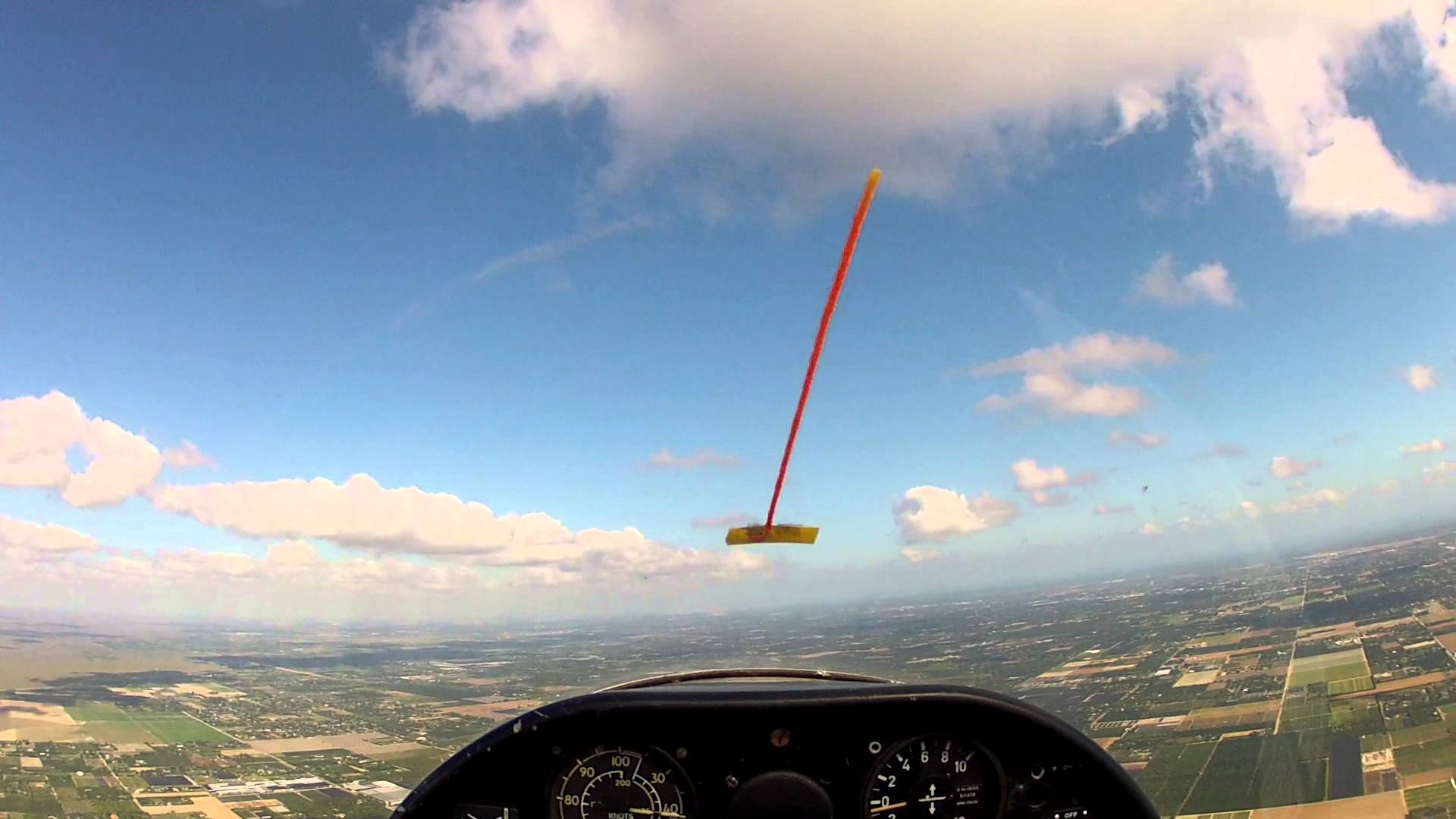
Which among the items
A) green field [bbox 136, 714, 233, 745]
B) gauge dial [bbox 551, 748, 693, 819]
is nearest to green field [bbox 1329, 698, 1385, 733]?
gauge dial [bbox 551, 748, 693, 819]

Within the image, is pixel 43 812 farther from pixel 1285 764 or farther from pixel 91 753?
pixel 1285 764

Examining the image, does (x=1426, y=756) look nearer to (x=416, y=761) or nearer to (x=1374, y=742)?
(x=1374, y=742)

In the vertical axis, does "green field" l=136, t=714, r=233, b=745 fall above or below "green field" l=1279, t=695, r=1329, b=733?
above

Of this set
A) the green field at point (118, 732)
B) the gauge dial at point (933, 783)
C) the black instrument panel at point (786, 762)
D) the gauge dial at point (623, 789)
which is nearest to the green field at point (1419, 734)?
the black instrument panel at point (786, 762)

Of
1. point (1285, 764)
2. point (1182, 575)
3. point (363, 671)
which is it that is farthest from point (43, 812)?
point (1182, 575)

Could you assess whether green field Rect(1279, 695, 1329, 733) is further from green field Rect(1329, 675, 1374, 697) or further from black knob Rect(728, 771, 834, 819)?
black knob Rect(728, 771, 834, 819)

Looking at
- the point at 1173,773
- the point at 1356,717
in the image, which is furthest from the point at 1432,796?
the point at 1173,773
